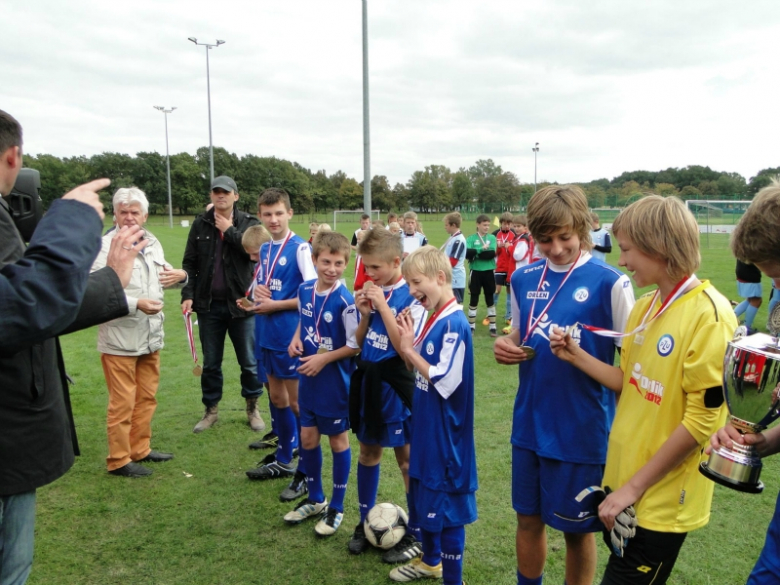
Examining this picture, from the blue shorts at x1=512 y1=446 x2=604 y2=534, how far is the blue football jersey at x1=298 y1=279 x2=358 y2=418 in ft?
4.84

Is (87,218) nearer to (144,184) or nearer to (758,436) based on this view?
(758,436)

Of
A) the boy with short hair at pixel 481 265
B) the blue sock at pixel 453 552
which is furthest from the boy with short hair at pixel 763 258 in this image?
the boy with short hair at pixel 481 265

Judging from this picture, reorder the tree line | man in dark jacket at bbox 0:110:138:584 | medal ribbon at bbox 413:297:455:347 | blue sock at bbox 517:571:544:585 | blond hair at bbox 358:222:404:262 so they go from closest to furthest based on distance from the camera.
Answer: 1. man in dark jacket at bbox 0:110:138:584
2. blue sock at bbox 517:571:544:585
3. medal ribbon at bbox 413:297:455:347
4. blond hair at bbox 358:222:404:262
5. the tree line

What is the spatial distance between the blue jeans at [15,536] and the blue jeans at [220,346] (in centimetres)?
325

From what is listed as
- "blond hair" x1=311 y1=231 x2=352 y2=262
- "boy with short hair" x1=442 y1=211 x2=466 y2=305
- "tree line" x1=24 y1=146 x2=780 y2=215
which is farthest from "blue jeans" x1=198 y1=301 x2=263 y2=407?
"tree line" x1=24 y1=146 x2=780 y2=215

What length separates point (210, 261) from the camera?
17.3 ft

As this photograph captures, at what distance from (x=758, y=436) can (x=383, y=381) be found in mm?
2023

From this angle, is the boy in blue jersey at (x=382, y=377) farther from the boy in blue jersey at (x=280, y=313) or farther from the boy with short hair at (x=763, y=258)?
the boy with short hair at (x=763, y=258)

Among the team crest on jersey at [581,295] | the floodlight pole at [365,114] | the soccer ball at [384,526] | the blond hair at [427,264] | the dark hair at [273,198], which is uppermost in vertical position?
the floodlight pole at [365,114]

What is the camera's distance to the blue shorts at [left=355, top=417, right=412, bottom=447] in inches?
128

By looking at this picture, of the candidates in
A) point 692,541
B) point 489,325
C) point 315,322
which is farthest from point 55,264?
point 489,325

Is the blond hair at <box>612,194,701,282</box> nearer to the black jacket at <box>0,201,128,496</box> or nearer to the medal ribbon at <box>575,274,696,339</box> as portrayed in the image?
the medal ribbon at <box>575,274,696,339</box>

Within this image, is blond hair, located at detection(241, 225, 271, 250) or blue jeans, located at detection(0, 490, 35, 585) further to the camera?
blond hair, located at detection(241, 225, 271, 250)

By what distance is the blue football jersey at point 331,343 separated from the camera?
3564 mm
